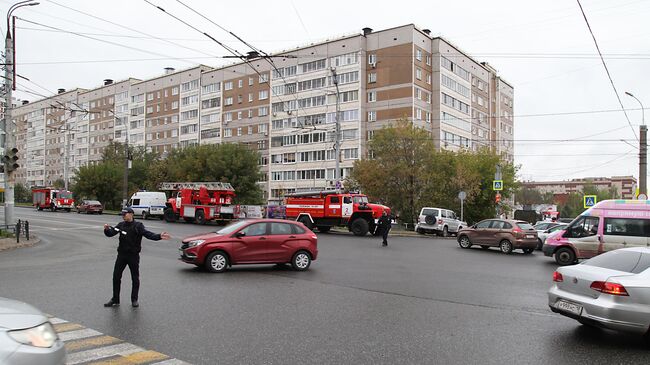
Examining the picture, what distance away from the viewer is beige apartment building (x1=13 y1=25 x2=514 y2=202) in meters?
63.6

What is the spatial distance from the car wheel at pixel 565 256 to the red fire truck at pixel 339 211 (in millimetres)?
13277

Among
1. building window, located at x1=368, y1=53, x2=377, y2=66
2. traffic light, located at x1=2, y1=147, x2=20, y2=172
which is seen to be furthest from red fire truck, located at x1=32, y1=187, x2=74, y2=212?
traffic light, located at x1=2, y1=147, x2=20, y2=172

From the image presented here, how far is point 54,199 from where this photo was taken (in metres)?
60.7

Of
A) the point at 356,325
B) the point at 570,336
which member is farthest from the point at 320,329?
the point at 570,336

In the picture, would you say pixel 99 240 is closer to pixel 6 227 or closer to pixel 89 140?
pixel 6 227

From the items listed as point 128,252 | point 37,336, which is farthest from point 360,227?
point 37,336

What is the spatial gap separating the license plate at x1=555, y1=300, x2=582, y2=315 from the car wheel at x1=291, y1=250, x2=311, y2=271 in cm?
765

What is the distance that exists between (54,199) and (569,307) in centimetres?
6469

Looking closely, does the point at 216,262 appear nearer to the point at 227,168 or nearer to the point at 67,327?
the point at 67,327

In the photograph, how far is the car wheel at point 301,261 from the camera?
1386 centimetres

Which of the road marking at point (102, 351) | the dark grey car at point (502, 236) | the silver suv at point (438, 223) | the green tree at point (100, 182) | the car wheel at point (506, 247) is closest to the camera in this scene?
the road marking at point (102, 351)

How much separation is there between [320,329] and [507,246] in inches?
661

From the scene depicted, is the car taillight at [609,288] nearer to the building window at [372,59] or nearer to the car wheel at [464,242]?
the car wheel at [464,242]

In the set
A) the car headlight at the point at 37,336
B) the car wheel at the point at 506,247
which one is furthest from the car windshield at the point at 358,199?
the car headlight at the point at 37,336
